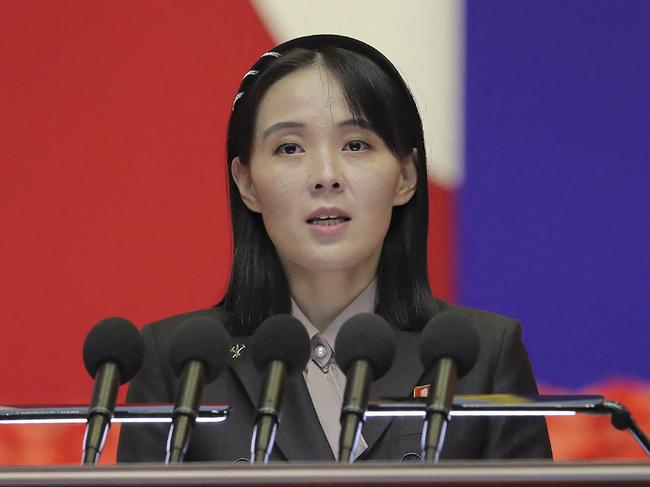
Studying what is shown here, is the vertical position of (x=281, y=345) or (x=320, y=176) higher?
(x=320, y=176)

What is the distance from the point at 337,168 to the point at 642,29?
114cm

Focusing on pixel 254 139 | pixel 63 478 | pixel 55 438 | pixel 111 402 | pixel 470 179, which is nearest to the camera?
pixel 63 478

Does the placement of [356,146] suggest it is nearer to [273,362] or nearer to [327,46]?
Result: [327,46]

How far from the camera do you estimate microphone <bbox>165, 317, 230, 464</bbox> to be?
1128 millimetres

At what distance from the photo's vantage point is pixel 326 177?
169 centimetres

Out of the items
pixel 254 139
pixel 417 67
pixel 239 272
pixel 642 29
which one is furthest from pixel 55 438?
pixel 642 29

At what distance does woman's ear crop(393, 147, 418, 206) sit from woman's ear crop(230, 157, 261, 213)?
214mm

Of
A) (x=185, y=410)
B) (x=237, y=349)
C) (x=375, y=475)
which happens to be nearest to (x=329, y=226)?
(x=237, y=349)

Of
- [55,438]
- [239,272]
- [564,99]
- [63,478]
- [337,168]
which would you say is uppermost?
[564,99]

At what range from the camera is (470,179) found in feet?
8.32

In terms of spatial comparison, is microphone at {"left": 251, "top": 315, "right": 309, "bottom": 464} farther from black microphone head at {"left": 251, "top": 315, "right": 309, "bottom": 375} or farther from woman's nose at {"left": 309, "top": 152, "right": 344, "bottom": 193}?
woman's nose at {"left": 309, "top": 152, "right": 344, "bottom": 193}

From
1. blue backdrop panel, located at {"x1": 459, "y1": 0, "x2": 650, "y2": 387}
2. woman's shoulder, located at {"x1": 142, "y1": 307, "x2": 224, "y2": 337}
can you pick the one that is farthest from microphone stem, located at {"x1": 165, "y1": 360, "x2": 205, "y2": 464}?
blue backdrop panel, located at {"x1": 459, "y1": 0, "x2": 650, "y2": 387}

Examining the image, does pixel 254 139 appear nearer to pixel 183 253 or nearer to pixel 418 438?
pixel 418 438

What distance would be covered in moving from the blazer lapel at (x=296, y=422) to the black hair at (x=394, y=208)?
114 millimetres
